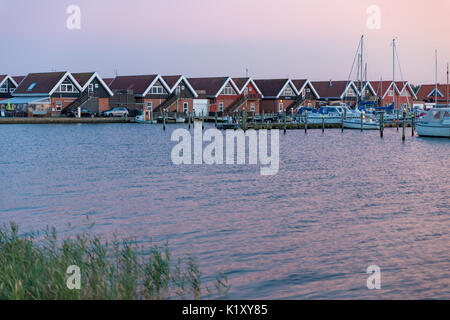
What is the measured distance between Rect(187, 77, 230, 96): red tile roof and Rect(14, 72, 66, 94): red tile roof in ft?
77.5

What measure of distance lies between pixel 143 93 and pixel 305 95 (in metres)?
28.9

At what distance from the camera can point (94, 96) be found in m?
87.8

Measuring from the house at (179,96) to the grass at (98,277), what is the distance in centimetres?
8031

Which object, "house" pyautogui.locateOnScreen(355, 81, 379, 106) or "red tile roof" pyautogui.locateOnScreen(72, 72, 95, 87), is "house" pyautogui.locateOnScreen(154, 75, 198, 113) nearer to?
"red tile roof" pyautogui.locateOnScreen(72, 72, 95, 87)

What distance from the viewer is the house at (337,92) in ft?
351

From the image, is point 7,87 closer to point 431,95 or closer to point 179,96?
point 179,96

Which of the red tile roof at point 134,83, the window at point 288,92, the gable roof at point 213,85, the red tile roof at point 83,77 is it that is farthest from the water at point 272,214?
the window at point 288,92

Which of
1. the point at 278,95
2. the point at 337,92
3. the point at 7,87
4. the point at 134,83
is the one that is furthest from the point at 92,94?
the point at 337,92

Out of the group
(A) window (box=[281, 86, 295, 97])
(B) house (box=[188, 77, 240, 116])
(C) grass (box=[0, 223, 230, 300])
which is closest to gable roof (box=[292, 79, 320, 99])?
(A) window (box=[281, 86, 295, 97])

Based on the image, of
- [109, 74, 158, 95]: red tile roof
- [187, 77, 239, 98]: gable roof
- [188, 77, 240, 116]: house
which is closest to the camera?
[109, 74, 158, 95]: red tile roof

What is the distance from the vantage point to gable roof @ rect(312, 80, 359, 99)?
108 meters

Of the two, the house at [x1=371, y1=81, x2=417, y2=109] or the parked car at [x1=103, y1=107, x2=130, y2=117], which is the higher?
the house at [x1=371, y1=81, x2=417, y2=109]
